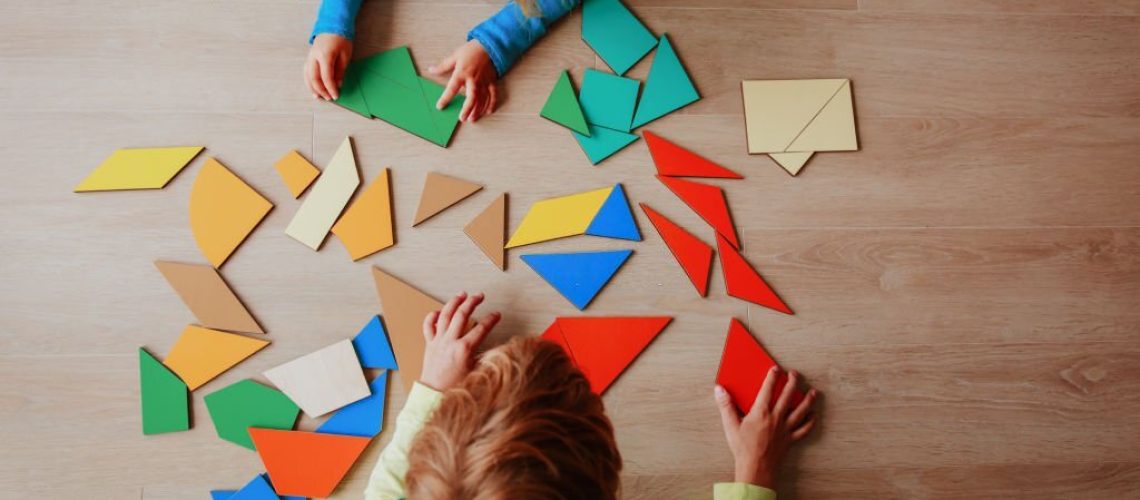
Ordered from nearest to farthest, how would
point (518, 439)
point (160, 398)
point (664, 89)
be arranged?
point (518, 439) → point (160, 398) → point (664, 89)

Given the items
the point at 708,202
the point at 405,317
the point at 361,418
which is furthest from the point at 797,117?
the point at 361,418

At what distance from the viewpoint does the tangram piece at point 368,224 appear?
1070 millimetres

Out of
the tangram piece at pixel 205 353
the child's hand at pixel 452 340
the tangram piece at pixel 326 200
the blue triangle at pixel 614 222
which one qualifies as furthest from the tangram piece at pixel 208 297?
the blue triangle at pixel 614 222

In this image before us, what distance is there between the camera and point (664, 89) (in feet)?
3.73

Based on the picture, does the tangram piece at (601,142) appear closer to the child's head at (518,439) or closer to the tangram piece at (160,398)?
the child's head at (518,439)

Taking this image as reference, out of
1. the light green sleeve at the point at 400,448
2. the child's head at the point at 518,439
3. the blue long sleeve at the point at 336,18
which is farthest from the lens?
the blue long sleeve at the point at 336,18

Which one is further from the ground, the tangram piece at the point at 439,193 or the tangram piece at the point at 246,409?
the tangram piece at the point at 439,193

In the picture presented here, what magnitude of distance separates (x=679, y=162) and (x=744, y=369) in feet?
1.06

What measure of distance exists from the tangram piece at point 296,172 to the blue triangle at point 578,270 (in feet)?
1.13

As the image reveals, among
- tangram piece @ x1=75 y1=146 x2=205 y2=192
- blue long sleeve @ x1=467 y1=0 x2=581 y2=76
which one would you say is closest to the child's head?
blue long sleeve @ x1=467 y1=0 x2=581 y2=76

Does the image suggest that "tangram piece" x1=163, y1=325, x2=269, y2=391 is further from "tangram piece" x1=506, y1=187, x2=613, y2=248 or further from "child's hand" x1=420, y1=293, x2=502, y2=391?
"tangram piece" x1=506, y1=187, x2=613, y2=248

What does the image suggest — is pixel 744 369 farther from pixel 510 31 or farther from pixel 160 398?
pixel 160 398

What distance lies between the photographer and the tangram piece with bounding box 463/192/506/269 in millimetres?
1074

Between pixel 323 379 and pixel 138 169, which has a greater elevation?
pixel 138 169
